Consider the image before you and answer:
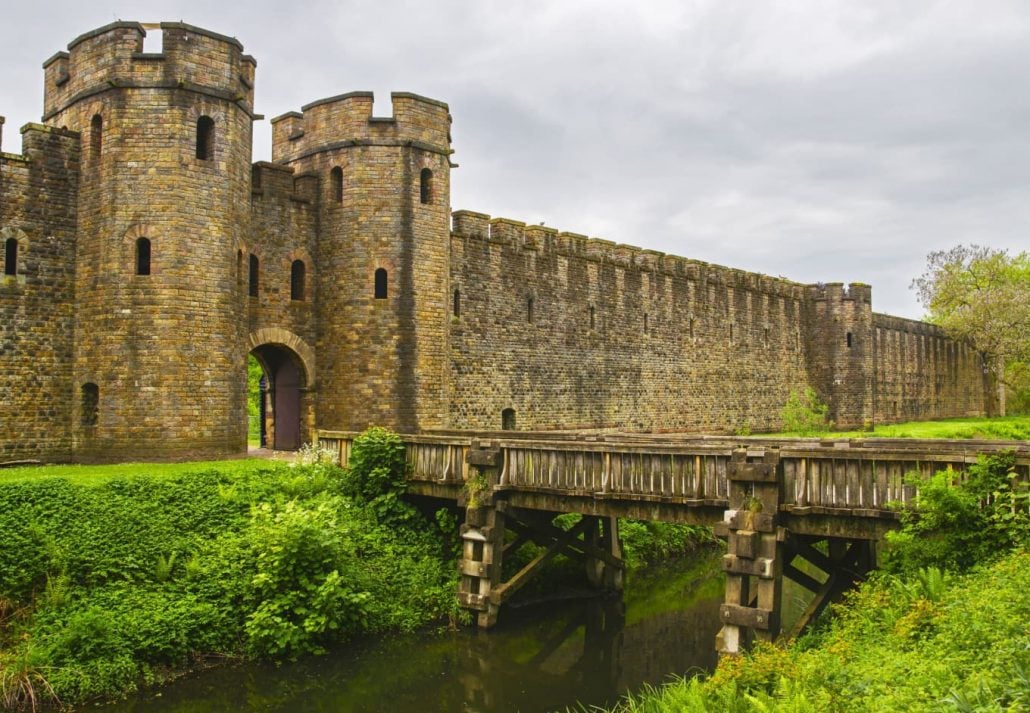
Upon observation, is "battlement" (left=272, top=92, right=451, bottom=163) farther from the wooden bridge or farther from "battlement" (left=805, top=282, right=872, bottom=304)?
"battlement" (left=805, top=282, right=872, bottom=304)

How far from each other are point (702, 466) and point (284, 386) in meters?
13.9

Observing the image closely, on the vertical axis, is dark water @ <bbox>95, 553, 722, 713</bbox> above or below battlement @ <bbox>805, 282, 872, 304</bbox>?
below

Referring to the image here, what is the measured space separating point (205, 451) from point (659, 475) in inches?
392

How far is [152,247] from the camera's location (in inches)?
698

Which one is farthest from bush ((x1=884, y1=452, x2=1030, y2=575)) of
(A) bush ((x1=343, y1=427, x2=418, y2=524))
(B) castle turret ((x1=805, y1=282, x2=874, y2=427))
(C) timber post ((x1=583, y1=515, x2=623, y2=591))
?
(B) castle turret ((x1=805, y1=282, x2=874, y2=427))

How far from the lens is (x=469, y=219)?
2450 centimetres

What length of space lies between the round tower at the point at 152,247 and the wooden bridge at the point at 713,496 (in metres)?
3.85

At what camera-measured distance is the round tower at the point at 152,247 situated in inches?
690

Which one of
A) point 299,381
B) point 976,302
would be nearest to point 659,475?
point 299,381

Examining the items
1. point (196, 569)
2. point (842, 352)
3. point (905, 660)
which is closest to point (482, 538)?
point (196, 569)

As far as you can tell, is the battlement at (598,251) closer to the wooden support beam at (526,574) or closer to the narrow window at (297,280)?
the narrow window at (297,280)

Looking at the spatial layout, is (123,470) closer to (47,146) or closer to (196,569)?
(196,569)

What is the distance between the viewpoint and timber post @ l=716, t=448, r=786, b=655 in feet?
35.2

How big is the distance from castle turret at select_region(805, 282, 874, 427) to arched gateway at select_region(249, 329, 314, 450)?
1059 inches
